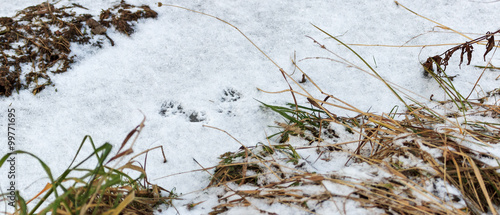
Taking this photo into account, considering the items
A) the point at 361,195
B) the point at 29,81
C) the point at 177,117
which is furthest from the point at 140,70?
the point at 361,195

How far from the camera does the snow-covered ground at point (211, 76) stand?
66.1 inches

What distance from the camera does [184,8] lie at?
2.41 m

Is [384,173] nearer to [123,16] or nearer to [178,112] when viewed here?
[178,112]

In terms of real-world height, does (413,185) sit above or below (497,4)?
below

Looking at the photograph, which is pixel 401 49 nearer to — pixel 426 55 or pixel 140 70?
pixel 426 55

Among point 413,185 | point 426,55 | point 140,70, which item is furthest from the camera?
point 426,55

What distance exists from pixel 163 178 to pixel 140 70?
30.7 inches

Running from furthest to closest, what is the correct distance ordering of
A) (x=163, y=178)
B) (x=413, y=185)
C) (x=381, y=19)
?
(x=381, y=19) < (x=163, y=178) < (x=413, y=185)

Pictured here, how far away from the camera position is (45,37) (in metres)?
2.07

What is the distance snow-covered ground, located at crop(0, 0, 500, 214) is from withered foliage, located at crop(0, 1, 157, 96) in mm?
64

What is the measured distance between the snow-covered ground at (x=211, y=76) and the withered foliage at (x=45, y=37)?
0.06 m

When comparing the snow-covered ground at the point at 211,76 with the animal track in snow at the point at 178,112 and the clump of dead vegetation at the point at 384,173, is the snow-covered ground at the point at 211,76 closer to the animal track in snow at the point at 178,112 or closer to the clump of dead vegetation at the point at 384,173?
the animal track in snow at the point at 178,112

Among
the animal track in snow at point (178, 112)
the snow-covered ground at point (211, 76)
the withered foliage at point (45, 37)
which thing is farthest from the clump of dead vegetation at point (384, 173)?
the withered foliage at point (45, 37)

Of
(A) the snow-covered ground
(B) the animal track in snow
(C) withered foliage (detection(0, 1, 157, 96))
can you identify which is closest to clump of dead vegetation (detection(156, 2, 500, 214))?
(A) the snow-covered ground
